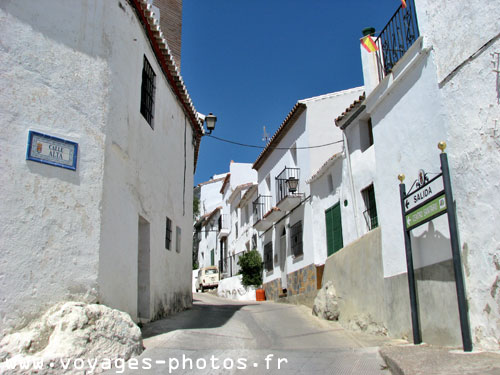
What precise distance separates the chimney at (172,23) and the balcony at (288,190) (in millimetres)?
5148

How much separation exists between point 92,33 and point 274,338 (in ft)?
19.2

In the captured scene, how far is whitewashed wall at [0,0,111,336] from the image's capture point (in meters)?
6.27

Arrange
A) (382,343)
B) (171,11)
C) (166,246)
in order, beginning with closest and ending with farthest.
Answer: (382,343), (166,246), (171,11)

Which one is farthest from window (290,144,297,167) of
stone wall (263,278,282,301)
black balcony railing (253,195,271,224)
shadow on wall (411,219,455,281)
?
shadow on wall (411,219,455,281)

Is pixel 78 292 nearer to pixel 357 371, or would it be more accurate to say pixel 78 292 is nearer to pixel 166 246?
pixel 357 371

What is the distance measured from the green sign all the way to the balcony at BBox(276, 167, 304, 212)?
931cm

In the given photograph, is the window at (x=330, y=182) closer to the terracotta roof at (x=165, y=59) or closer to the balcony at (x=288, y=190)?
the balcony at (x=288, y=190)

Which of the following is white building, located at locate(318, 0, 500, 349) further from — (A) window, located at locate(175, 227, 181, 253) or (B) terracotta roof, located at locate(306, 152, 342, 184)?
(A) window, located at locate(175, 227, 181, 253)

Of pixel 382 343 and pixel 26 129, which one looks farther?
pixel 382 343

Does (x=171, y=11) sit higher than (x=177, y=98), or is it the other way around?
(x=171, y=11)

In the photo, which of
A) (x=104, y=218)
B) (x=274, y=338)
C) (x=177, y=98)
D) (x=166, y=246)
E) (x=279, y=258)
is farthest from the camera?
(x=279, y=258)

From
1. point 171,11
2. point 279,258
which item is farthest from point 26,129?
point 279,258

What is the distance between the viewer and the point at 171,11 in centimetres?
1548

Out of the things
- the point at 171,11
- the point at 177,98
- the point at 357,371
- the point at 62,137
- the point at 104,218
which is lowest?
the point at 357,371
